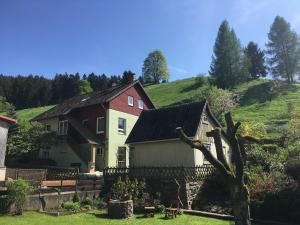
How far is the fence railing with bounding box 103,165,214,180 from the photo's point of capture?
80.2 ft

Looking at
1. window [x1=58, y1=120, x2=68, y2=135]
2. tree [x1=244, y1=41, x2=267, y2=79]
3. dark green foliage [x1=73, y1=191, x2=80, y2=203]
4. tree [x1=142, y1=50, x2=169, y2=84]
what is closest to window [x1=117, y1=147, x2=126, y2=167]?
→ window [x1=58, y1=120, x2=68, y2=135]

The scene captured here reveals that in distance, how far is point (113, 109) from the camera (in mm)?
38500

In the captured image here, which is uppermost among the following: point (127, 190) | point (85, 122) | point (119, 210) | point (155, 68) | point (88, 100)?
point (155, 68)

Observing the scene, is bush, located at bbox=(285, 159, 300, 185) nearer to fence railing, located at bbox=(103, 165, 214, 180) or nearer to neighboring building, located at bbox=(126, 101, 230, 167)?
fence railing, located at bbox=(103, 165, 214, 180)

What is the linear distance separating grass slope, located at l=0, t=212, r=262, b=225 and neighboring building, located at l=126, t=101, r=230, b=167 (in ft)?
35.9

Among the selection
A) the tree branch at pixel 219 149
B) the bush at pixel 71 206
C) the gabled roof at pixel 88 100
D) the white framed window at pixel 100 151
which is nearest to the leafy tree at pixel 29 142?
the gabled roof at pixel 88 100

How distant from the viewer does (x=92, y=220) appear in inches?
670

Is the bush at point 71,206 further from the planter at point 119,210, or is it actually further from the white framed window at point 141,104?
the white framed window at point 141,104

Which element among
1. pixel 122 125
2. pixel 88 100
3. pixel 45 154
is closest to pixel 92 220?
pixel 122 125

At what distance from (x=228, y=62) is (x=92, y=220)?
241 ft

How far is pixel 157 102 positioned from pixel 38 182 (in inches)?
2591

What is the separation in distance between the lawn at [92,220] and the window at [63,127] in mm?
22351

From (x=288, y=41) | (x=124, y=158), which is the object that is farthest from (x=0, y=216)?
(x=288, y=41)

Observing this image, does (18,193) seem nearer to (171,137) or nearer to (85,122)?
(171,137)
